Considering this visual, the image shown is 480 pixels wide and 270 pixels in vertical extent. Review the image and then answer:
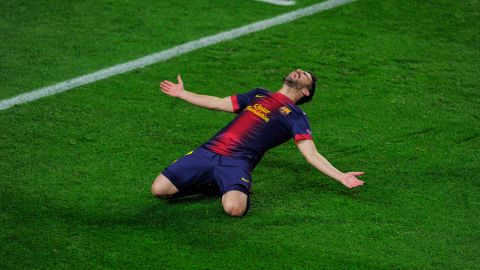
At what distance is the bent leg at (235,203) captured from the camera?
7.54 meters

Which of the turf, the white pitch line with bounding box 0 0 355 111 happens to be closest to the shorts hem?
the turf

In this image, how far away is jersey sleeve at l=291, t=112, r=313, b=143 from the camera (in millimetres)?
7836

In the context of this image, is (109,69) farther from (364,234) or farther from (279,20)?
(364,234)

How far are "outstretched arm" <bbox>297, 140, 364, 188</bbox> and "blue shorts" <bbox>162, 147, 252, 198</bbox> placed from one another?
1.62 ft

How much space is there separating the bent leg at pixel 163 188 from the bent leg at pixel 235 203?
0.45 meters

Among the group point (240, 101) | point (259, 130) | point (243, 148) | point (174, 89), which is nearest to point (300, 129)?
point (259, 130)

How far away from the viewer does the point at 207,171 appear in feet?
25.8

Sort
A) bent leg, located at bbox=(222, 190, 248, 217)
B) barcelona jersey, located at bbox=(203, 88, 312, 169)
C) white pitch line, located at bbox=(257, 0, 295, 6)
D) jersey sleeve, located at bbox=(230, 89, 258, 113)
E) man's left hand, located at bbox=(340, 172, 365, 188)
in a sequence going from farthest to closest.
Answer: white pitch line, located at bbox=(257, 0, 295, 6)
jersey sleeve, located at bbox=(230, 89, 258, 113)
barcelona jersey, located at bbox=(203, 88, 312, 169)
bent leg, located at bbox=(222, 190, 248, 217)
man's left hand, located at bbox=(340, 172, 365, 188)

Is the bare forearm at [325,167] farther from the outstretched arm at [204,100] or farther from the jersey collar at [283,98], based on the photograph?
the outstretched arm at [204,100]

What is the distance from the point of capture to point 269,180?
828cm

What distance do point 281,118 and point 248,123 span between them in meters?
0.27

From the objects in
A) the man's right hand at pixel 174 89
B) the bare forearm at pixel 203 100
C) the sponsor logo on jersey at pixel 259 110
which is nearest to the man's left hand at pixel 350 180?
the sponsor logo on jersey at pixel 259 110

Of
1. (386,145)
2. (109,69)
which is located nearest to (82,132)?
(109,69)

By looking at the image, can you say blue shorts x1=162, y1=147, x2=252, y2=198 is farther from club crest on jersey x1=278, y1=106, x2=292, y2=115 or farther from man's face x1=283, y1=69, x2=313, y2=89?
man's face x1=283, y1=69, x2=313, y2=89
